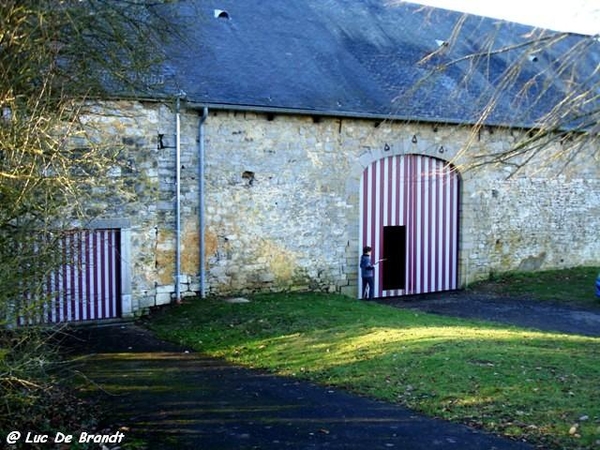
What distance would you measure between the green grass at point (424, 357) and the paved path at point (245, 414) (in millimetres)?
336

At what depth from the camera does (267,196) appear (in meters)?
14.3

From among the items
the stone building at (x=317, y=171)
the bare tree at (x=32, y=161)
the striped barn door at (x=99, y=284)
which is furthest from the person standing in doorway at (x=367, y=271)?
the bare tree at (x=32, y=161)

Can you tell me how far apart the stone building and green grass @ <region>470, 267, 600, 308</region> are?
0.40 metres

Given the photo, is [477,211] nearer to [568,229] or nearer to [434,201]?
[434,201]

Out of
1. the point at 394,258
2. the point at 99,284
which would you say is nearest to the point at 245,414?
the point at 99,284

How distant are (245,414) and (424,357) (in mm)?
2538

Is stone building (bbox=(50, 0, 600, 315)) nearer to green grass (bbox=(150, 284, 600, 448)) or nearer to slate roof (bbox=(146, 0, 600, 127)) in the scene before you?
slate roof (bbox=(146, 0, 600, 127))

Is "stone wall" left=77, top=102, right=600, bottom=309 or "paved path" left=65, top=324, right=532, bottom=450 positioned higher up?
"stone wall" left=77, top=102, right=600, bottom=309

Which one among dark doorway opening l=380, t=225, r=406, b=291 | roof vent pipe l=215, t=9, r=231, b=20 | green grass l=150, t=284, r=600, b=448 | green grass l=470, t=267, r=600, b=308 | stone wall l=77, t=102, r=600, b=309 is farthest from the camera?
dark doorway opening l=380, t=225, r=406, b=291

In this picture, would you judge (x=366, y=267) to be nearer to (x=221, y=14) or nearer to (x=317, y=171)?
(x=317, y=171)

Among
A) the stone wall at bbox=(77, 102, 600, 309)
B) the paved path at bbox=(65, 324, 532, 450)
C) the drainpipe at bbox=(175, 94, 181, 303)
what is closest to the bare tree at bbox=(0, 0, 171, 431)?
the paved path at bbox=(65, 324, 532, 450)

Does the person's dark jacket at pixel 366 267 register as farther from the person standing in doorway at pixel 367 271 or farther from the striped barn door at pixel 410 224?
the striped barn door at pixel 410 224

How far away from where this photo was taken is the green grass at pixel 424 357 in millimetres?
6477

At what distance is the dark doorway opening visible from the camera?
1622cm
